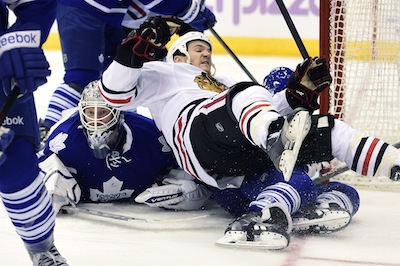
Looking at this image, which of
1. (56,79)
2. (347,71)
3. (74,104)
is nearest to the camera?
(347,71)

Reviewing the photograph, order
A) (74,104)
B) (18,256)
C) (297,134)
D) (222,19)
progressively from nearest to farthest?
(297,134) < (18,256) < (74,104) < (222,19)

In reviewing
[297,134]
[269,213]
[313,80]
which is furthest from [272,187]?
[297,134]

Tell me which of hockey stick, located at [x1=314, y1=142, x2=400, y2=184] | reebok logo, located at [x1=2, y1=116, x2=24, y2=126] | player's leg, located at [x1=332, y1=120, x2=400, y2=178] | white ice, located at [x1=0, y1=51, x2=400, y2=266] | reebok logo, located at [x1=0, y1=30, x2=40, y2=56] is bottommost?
white ice, located at [x1=0, y1=51, x2=400, y2=266]

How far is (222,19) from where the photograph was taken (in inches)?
290

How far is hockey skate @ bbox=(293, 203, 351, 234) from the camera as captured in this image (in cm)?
319

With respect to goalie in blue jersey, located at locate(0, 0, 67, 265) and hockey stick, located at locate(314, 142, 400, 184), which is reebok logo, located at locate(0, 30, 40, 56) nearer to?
goalie in blue jersey, located at locate(0, 0, 67, 265)

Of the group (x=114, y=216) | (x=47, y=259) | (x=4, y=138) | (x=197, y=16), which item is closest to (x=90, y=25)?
(x=197, y=16)

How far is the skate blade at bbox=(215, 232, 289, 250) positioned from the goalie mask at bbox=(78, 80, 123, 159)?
0.65m

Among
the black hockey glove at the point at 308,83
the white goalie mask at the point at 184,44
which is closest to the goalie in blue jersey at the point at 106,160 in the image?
the white goalie mask at the point at 184,44

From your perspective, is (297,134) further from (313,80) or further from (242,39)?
(242,39)

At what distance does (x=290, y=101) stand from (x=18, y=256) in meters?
1.06

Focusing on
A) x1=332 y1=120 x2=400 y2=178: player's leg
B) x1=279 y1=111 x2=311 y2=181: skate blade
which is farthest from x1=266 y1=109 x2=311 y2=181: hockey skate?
x1=332 y1=120 x2=400 y2=178: player's leg

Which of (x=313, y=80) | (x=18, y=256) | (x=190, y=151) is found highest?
(x=313, y=80)

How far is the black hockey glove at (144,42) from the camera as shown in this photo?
9.80ft
